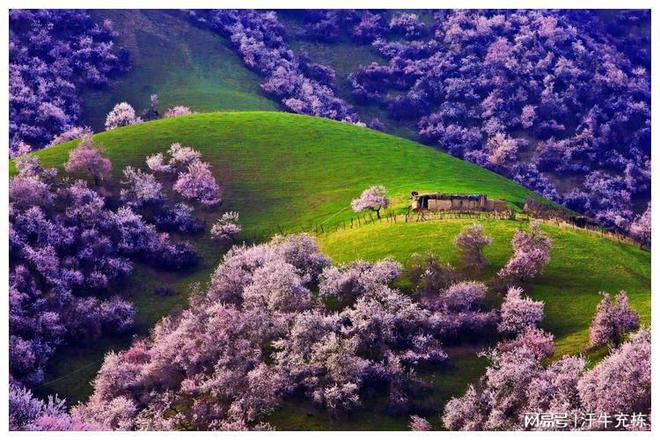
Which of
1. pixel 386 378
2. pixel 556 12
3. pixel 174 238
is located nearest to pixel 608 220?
pixel 556 12

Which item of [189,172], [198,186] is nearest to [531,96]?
[189,172]

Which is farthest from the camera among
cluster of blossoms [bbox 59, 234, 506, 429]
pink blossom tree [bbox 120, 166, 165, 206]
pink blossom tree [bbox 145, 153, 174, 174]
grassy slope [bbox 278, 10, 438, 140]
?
grassy slope [bbox 278, 10, 438, 140]

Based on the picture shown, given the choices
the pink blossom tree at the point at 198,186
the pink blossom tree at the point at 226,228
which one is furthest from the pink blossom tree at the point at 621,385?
the pink blossom tree at the point at 198,186

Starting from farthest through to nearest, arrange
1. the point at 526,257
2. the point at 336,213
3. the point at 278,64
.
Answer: the point at 278,64
the point at 336,213
the point at 526,257

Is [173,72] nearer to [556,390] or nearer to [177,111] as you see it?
[177,111]

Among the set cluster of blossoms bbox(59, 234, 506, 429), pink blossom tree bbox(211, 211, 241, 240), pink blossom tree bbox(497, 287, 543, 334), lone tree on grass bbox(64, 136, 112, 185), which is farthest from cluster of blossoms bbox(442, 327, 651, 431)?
lone tree on grass bbox(64, 136, 112, 185)

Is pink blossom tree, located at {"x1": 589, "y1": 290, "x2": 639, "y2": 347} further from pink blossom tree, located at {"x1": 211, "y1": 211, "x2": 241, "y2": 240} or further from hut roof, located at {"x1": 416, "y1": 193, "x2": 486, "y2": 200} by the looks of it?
pink blossom tree, located at {"x1": 211, "y1": 211, "x2": 241, "y2": 240}
